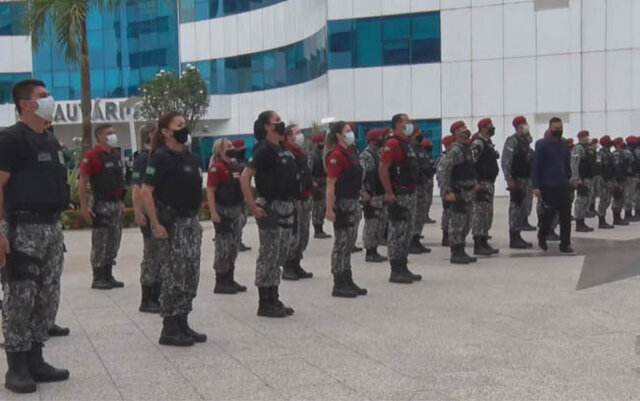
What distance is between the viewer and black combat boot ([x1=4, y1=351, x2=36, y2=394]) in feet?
19.8

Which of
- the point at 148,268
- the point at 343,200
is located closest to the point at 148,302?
the point at 148,268

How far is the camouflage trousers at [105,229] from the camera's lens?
35.2 ft

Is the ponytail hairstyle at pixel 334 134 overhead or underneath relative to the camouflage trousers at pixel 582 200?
overhead

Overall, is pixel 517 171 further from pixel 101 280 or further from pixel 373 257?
pixel 101 280

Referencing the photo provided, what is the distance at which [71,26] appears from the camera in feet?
70.5

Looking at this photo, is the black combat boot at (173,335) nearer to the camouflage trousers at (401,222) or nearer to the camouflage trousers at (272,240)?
the camouflage trousers at (272,240)

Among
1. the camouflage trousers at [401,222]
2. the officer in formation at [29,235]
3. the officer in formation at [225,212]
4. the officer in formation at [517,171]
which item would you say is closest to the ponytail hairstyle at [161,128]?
the officer in formation at [29,235]

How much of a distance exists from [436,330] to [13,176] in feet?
12.9

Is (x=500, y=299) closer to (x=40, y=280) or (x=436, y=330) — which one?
(x=436, y=330)

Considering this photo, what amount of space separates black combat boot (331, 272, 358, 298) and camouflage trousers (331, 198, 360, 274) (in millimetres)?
138

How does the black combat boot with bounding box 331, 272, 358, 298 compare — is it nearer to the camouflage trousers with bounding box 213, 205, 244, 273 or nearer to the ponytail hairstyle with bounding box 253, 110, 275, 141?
the camouflage trousers with bounding box 213, 205, 244, 273

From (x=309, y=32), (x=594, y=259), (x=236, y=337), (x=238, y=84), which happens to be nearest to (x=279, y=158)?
(x=236, y=337)

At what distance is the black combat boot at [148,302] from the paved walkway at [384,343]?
17 centimetres

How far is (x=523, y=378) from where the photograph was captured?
6074mm
